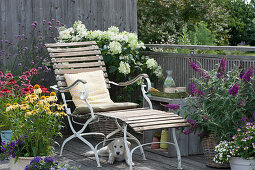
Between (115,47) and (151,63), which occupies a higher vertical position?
(115,47)

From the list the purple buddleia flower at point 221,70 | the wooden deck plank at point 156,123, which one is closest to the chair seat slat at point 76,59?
the wooden deck plank at point 156,123

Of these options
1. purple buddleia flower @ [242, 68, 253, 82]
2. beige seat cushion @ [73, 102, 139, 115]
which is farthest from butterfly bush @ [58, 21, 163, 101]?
purple buddleia flower @ [242, 68, 253, 82]

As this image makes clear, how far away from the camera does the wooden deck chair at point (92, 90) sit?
14.6ft

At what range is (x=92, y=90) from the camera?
546 cm

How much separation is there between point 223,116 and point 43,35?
280 centimetres

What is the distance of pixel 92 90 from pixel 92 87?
4 centimetres

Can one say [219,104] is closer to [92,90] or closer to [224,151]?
[224,151]

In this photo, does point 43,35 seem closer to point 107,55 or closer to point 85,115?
point 107,55

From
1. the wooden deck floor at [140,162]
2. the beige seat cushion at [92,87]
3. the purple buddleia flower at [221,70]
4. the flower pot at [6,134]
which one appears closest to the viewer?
the purple buddleia flower at [221,70]

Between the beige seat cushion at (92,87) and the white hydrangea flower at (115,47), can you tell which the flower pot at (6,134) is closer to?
the beige seat cushion at (92,87)

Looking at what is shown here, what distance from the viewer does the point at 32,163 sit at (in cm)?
375

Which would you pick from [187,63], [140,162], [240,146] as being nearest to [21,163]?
[140,162]

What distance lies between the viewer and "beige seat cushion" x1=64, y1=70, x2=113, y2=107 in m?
5.36

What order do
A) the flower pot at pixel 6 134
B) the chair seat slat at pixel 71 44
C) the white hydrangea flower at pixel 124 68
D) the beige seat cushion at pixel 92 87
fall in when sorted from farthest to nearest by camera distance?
the white hydrangea flower at pixel 124 68 < the chair seat slat at pixel 71 44 < the beige seat cushion at pixel 92 87 < the flower pot at pixel 6 134
